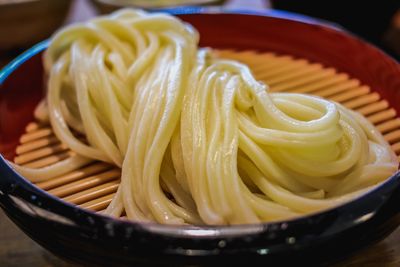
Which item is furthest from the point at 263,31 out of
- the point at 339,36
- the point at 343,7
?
the point at 343,7

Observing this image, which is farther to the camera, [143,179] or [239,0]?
[239,0]

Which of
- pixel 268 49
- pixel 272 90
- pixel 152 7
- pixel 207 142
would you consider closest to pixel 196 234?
pixel 207 142

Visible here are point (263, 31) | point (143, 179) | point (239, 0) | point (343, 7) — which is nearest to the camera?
point (143, 179)

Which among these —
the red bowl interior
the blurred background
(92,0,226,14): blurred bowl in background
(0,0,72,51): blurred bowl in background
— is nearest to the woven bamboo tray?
the red bowl interior

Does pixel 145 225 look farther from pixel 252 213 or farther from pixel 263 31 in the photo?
pixel 263 31

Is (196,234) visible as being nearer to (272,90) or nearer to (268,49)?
(272,90)

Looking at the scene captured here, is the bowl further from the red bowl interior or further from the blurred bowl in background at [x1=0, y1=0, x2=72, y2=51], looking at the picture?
the blurred bowl in background at [x1=0, y1=0, x2=72, y2=51]

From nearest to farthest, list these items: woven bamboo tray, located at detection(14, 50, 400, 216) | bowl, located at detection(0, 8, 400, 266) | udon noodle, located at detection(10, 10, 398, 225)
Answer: bowl, located at detection(0, 8, 400, 266) → udon noodle, located at detection(10, 10, 398, 225) → woven bamboo tray, located at detection(14, 50, 400, 216)

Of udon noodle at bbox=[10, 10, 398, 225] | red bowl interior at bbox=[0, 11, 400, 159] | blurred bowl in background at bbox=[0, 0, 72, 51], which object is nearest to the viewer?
udon noodle at bbox=[10, 10, 398, 225]
